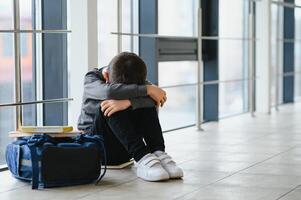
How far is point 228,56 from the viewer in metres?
8.46

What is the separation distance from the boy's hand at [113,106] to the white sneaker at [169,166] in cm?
32

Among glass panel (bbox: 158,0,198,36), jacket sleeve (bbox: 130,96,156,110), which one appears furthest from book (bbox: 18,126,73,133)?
glass panel (bbox: 158,0,198,36)

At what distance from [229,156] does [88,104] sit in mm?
1149

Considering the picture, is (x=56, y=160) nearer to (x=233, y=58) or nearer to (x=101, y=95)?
(x=101, y=95)

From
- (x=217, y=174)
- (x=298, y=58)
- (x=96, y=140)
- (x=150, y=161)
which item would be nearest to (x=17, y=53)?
(x=96, y=140)

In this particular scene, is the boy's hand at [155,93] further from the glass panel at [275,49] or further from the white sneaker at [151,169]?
the glass panel at [275,49]

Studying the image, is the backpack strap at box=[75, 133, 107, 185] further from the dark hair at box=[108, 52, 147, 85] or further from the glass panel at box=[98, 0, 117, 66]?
the glass panel at box=[98, 0, 117, 66]

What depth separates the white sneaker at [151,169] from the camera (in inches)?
146

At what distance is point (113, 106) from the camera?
3.87 m

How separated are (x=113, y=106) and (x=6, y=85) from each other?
1069mm

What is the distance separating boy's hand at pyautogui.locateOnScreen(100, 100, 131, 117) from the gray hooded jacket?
3cm

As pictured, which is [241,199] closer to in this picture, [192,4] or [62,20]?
[62,20]

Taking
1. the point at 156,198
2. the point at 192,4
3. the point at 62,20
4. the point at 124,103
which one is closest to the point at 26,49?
the point at 62,20

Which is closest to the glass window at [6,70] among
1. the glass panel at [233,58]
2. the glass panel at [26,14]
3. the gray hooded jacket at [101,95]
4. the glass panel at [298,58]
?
the glass panel at [26,14]
